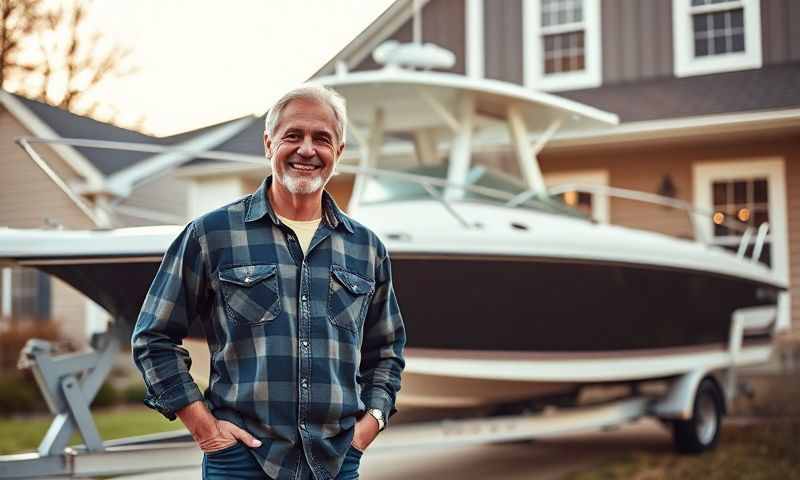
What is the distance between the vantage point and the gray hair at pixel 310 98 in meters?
1.70

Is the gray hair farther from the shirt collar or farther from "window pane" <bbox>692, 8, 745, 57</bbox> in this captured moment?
"window pane" <bbox>692, 8, 745, 57</bbox>

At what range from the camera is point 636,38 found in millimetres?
5656

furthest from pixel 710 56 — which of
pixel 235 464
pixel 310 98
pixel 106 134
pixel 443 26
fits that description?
pixel 235 464

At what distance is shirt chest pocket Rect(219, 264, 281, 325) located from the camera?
161cm

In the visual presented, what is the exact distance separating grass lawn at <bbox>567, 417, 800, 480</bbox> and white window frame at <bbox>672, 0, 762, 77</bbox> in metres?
2.16

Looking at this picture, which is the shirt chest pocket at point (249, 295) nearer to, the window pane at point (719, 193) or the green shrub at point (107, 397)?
the window pane at point (719, 193)

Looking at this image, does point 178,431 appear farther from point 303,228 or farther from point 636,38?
point 636,38

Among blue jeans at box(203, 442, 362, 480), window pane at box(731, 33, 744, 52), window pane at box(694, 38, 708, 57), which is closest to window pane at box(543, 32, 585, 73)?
window pane at box(694, 38, 708, 57)

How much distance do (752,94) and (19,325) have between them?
5685 millimetres

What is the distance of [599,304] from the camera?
438 centimetres

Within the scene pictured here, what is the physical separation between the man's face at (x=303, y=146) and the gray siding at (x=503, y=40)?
4.50m

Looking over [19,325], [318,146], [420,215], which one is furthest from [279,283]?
[19,325]

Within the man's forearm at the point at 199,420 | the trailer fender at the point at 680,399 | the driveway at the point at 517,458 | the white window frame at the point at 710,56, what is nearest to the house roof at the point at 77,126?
the driveway at the point at 517,458

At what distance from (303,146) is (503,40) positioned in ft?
15.0
